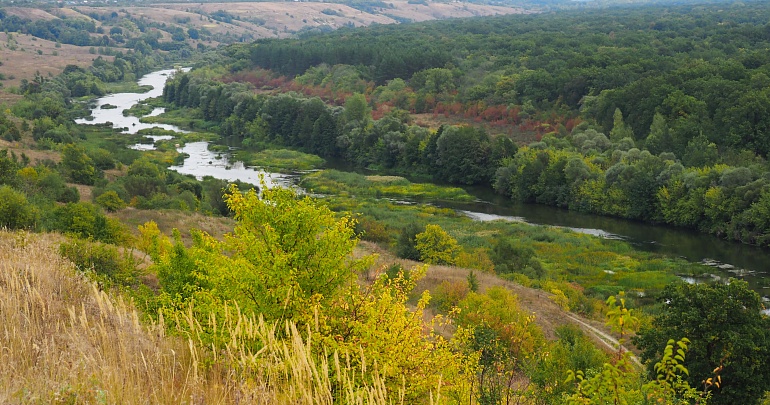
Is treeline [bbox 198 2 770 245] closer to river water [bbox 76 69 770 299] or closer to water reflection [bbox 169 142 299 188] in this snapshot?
river water [bbox 76 69 770 299]

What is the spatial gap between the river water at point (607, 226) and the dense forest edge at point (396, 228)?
4.59 feet

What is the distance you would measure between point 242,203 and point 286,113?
270ft

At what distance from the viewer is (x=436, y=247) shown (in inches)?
1554

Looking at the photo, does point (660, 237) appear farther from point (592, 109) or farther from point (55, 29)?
point (55, 29)

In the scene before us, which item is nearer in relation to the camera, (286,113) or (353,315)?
(353,315)

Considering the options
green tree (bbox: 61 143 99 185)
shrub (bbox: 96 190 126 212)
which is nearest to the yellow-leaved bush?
shrub (bbox: 96 190 126 212)

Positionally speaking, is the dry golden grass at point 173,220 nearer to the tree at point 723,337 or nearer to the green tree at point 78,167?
the green tree at point 78,167

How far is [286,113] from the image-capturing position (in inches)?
3622

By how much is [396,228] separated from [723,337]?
104 feet

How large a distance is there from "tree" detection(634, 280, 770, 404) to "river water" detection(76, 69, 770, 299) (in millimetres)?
16624

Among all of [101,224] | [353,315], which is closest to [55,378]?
[353,315]

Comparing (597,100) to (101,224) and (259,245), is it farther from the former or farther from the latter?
(259,245)

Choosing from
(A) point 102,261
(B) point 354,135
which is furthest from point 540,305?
(B) point 354,135

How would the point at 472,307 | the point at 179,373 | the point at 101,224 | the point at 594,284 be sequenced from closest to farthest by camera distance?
the point at 179,373 < the point at 472,307 < the point at 101,224 < the point at 594,284
